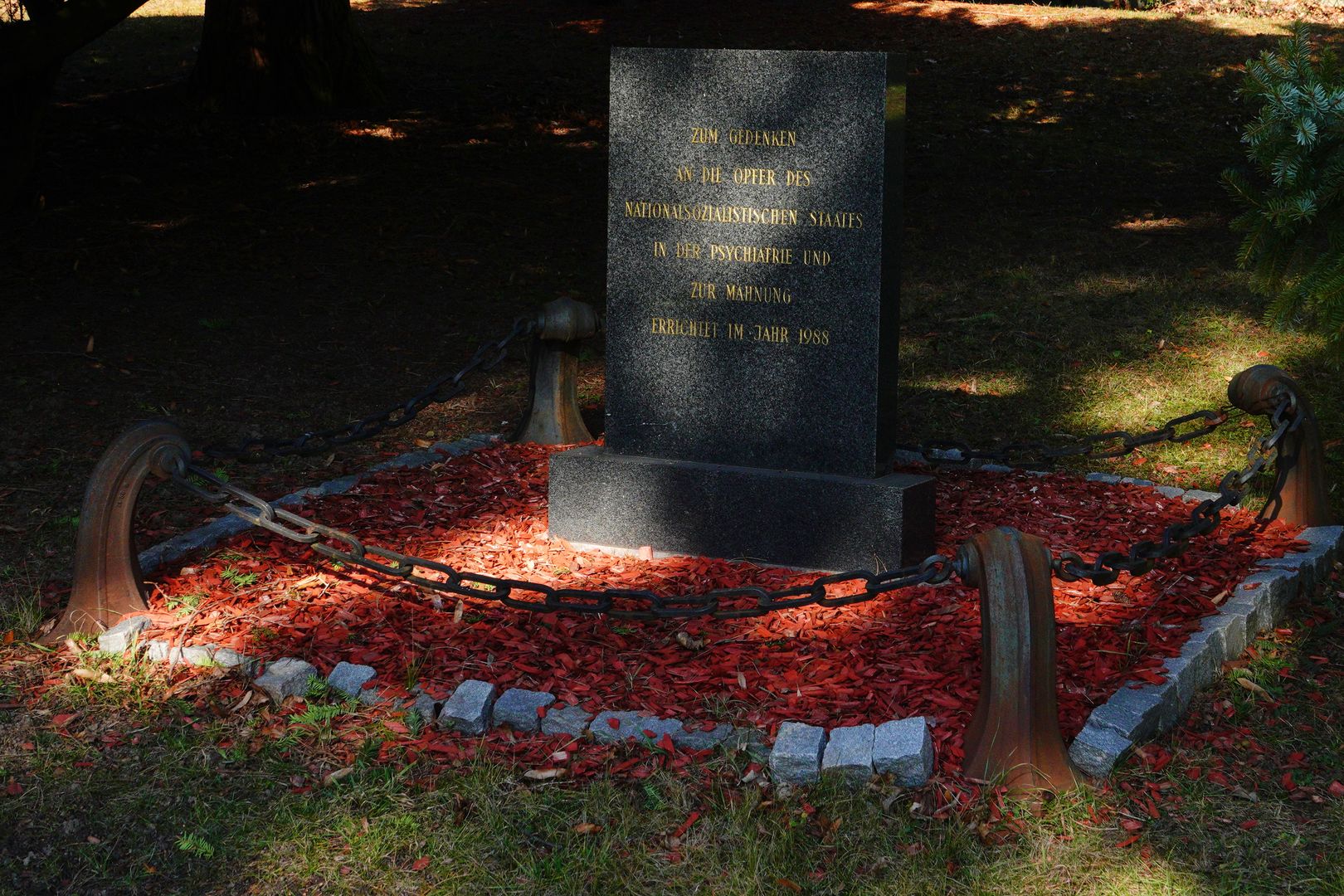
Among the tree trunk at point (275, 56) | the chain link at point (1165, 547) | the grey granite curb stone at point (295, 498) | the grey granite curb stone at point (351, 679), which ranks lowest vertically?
the grey granite curb stone at point (351, 679)

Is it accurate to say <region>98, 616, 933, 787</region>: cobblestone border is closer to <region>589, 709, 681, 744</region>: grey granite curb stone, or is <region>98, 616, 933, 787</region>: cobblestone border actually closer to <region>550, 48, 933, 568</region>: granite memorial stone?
<region>589, 709, 681, 744</region>: grey granite curb stone

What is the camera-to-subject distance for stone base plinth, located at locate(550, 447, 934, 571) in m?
5.22

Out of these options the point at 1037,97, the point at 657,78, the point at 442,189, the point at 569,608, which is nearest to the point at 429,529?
the point at 569,608

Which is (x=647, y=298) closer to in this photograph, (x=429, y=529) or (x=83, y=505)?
(x=429, y=529)

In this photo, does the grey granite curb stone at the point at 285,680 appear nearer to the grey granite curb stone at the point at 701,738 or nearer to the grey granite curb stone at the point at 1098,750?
the grey granite curb stone at the point at 701,738

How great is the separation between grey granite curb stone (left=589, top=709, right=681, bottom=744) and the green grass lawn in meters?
0.20

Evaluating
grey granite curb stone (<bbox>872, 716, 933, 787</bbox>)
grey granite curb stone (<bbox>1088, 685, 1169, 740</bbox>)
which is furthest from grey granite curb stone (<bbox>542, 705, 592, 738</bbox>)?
grey granite curb stone (<bbox>1088, 685, 1169, 740</bbox>)

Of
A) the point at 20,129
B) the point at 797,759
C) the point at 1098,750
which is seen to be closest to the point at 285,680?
→ the point at 797,759

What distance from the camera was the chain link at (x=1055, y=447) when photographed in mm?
5752

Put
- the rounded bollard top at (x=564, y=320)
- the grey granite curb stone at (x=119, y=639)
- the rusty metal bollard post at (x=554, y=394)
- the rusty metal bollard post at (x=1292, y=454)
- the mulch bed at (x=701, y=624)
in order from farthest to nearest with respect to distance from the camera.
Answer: the rusty metal bollard post at (x=554, y=394), the rounded bollard top at (x=564, y=320), the rusty metal bollard post at (x=1292, y=454), the grey granite curb stone at (x=119, y=639), the mulch bed at (x=701, y=624)

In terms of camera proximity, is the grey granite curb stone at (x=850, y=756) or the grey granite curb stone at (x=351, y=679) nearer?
the grey granite curb stone at (x=850, y=756)

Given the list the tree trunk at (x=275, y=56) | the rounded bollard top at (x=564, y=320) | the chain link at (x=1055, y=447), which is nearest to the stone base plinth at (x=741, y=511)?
the chain link at (x=1055, y=447)

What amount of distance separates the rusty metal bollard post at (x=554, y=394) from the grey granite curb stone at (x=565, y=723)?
3.07 meters

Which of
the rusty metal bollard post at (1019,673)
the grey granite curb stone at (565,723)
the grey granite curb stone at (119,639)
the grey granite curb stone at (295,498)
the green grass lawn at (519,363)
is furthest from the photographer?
the grey granite curb stone at (295,498)
